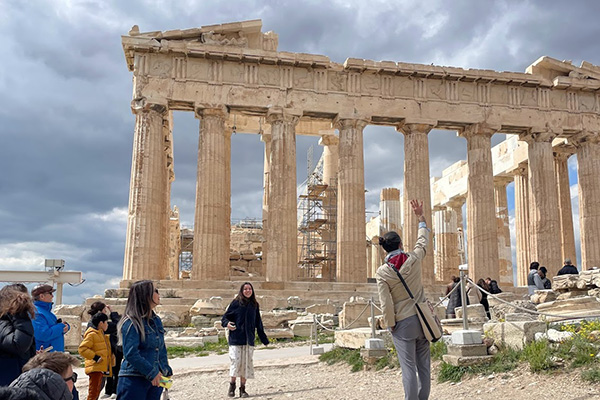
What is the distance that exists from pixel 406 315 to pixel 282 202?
63.9ft

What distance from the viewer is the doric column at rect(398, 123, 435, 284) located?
26.6m

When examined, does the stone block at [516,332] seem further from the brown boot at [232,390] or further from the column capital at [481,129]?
the column capital at [481,129]

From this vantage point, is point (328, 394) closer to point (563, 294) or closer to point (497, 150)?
point (563, 294)

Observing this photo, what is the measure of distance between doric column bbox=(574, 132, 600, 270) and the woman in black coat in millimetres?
27667

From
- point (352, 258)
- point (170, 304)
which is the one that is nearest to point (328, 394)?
point (170, 304)

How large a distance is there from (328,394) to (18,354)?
469 centimetres

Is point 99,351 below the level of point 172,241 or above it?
below

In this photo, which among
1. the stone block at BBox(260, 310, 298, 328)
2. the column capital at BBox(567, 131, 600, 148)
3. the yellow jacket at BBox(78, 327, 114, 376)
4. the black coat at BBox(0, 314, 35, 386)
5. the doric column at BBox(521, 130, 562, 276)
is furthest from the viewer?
the column capital at BBox(567, 131, 600, 148)

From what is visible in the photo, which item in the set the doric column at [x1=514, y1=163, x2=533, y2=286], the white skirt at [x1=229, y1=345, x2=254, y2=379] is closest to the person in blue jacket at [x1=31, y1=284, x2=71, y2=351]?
the white skirt at [x1=229, y1=345, x2=254, y2=379]

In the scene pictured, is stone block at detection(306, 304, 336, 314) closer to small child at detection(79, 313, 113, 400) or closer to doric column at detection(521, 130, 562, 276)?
doric column at detection(521, 130, 562, 276)

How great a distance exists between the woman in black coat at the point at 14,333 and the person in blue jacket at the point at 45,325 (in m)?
0.64

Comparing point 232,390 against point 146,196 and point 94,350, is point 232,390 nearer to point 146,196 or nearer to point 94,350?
point 94,350

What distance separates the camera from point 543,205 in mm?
27797

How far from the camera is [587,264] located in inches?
1109
